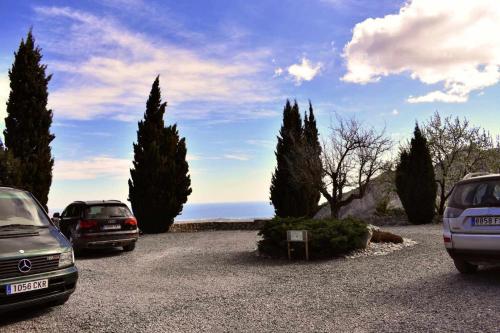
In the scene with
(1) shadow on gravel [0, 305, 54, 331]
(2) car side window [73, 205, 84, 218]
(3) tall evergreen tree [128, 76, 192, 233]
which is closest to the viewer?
(1) shadow on gravel [0, 305, 54, 331]

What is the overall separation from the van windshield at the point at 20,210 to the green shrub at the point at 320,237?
224 inches

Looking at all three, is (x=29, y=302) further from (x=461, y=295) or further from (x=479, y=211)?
(x=479, y=211)

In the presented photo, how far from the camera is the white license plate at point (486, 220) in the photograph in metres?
6.23

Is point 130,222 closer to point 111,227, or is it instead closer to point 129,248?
point 111,227

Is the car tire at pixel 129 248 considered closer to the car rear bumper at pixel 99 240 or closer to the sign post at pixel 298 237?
the car rear bumper at pixel 99 240

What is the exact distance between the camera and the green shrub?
10.1 m

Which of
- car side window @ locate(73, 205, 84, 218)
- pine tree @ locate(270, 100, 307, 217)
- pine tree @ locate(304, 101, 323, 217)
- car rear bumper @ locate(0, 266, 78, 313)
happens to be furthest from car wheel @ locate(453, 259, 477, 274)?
pine tree @ locate(270, 100, 307, 217)

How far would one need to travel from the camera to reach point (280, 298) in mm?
6160

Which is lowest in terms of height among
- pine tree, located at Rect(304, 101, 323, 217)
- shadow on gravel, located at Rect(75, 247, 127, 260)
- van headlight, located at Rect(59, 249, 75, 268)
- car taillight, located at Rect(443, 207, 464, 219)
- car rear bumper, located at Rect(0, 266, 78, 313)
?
shadow on gravel, located at Rect(75, 247, 127, 260)

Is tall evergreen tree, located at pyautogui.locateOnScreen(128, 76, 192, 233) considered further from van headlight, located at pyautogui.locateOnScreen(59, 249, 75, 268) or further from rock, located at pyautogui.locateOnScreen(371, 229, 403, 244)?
van headlight, located at pyautogui.locateOnScreen(59, 249, 75, 268)

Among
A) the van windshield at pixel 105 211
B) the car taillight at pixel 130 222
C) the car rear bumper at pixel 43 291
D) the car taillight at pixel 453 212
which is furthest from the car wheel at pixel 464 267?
the van windshield at pixel 105 211

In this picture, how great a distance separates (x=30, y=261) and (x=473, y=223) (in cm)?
633

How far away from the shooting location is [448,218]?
6812 mm

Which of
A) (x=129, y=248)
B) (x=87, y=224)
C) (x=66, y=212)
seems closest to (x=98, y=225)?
(x=87, y=224)
